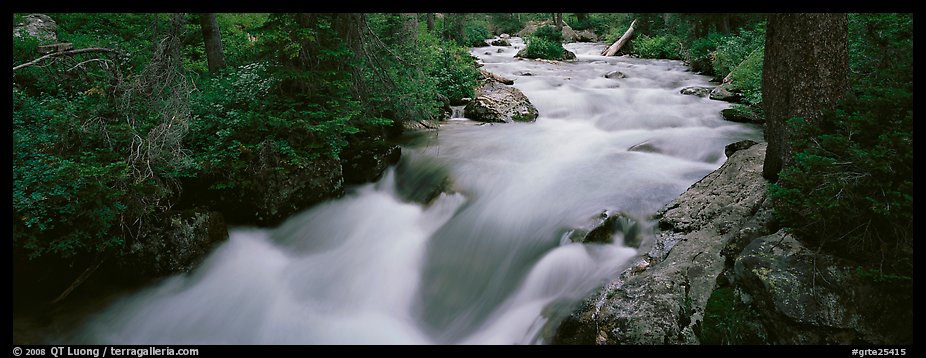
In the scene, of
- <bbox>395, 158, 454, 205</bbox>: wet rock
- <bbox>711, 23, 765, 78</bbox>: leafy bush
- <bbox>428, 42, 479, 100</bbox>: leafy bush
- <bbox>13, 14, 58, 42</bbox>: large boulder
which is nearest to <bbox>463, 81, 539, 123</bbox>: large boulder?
<bbox>428, 42, 479, 100</bbox>: leafy bush

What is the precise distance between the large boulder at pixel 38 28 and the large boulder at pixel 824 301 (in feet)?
33.6

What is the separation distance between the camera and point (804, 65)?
13.6 ft

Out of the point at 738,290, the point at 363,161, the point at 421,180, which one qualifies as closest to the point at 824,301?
the point at 738,290

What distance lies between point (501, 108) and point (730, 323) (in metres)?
7.83

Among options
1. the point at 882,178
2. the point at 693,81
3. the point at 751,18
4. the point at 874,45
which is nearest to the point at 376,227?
the point at 882,178

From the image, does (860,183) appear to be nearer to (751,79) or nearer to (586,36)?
(751,79)

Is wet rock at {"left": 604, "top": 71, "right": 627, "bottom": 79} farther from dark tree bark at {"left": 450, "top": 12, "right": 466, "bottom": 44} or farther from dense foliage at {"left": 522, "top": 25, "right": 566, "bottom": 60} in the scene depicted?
dark tree bark at {"left": 450, "top": 12, "right": 466, "bottom": 44}

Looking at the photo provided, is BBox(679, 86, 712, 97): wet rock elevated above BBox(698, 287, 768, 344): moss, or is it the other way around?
BBox(679, 86, 712, 97): wet rock

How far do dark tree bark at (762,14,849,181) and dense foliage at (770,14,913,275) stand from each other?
41 cm

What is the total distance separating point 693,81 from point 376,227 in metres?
12.0

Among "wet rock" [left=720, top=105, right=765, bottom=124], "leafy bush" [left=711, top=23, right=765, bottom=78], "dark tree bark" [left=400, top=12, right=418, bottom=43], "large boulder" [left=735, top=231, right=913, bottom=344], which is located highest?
"dark tree bark" [left=400, top=12, right=418, bottom=43]

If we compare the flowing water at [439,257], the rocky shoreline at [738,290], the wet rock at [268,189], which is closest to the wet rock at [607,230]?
the flowing water at [439,257]

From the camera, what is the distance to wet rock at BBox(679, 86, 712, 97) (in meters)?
12.0

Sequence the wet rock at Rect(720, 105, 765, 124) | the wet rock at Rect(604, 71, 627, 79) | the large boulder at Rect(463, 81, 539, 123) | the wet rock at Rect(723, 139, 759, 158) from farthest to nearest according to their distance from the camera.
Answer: the wet rock at Rect(604, 71, 627, 79) → the large boulder at Rect(463, 81, 539, 123) → the wet rock at Rect(720, 105, 765, 124) → the wet rock at Rect(723, 139, 759, 158)
